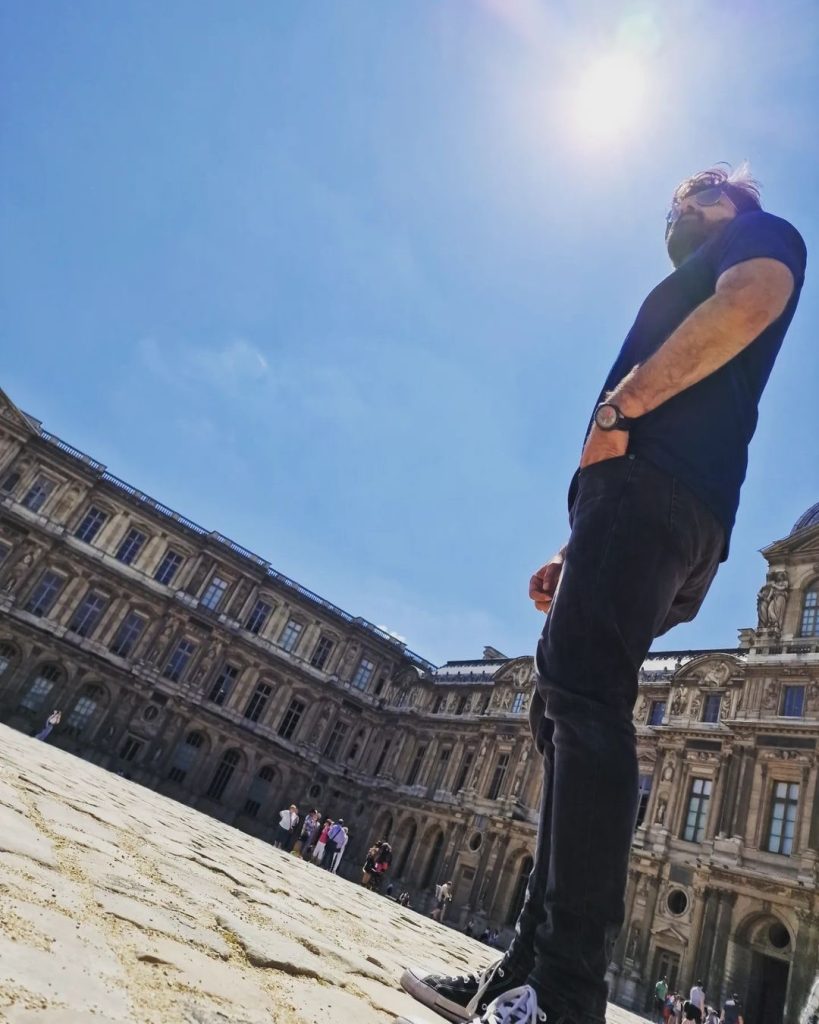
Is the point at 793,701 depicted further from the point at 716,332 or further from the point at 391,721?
the point at 391,721

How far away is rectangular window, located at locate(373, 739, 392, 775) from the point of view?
128 feet

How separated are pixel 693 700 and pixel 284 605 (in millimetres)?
24208

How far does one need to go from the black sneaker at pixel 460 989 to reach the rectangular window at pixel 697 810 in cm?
2399

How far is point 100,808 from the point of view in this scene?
4219mm

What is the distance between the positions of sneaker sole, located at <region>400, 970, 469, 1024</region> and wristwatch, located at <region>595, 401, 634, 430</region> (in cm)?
194

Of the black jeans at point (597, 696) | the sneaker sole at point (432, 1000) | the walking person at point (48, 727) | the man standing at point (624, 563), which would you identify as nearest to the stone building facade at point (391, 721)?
the walking person at point (48, 727)

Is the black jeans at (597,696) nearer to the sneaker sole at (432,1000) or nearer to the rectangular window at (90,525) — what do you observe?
the sneaker sole at (432,1000)

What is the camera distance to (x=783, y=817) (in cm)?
2008

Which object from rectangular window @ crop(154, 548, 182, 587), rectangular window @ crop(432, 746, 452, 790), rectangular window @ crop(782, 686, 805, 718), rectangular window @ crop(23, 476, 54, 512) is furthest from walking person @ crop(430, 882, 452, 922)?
rectangular window @ crop(23, 476, 54, 512)

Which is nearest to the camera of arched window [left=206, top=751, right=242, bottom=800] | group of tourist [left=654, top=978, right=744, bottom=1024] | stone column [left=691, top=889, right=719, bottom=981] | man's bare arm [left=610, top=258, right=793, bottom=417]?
man's bare arm [left=610, top=258, right=793, bottom=417]

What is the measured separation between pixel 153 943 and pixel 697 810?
2569 centimetres

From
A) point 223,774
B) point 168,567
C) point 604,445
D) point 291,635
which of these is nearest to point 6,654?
point 168,567

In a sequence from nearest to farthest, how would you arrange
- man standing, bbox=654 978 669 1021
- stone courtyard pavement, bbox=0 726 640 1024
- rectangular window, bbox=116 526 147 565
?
stone courtyard pavement, bbox=0 726 640 1024 → man standing, bbox=654 978 669 1021 → rectangular window, bbox=116 526 147 565

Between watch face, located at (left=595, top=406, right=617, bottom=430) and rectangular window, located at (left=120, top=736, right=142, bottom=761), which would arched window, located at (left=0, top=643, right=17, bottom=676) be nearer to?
rectangular window, located at (left=120, top=736, right=142, bottom=761)
